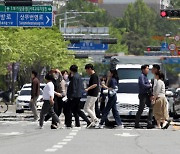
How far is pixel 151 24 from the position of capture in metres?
180

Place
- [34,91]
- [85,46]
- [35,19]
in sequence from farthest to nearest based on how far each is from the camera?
[85,46]
[35,19]
[34,91]

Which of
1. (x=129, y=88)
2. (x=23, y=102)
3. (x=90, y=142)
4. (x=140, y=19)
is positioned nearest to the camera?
(x=90, y=142)

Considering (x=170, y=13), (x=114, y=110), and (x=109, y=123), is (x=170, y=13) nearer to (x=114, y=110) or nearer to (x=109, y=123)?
(x=109, y=123)

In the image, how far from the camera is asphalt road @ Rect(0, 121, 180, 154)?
19328 mm

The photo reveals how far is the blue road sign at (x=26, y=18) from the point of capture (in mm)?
55906

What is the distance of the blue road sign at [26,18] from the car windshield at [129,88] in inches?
909

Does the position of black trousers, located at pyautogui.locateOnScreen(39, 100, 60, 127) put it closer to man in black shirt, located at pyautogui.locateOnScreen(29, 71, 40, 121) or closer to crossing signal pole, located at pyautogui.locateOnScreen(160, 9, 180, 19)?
man in black shirt, located at pyautogui.locateOnScreen(29, 71, 40, 121)

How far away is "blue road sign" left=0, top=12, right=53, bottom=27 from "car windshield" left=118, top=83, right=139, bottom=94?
23.1m

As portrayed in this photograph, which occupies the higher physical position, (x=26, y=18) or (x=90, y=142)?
(x=26, y=18)

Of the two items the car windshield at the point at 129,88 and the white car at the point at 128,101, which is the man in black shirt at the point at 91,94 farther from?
the car windshield at the point at 129,88

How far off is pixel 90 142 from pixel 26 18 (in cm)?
3499

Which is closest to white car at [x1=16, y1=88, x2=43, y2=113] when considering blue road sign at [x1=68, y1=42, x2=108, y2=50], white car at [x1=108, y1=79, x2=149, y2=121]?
white car at [x1=108, y1=79, x2=149, y2=121]

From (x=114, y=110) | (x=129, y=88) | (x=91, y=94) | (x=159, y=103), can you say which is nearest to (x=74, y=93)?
(x=91, y=94)

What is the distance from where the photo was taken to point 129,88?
3275 cm
